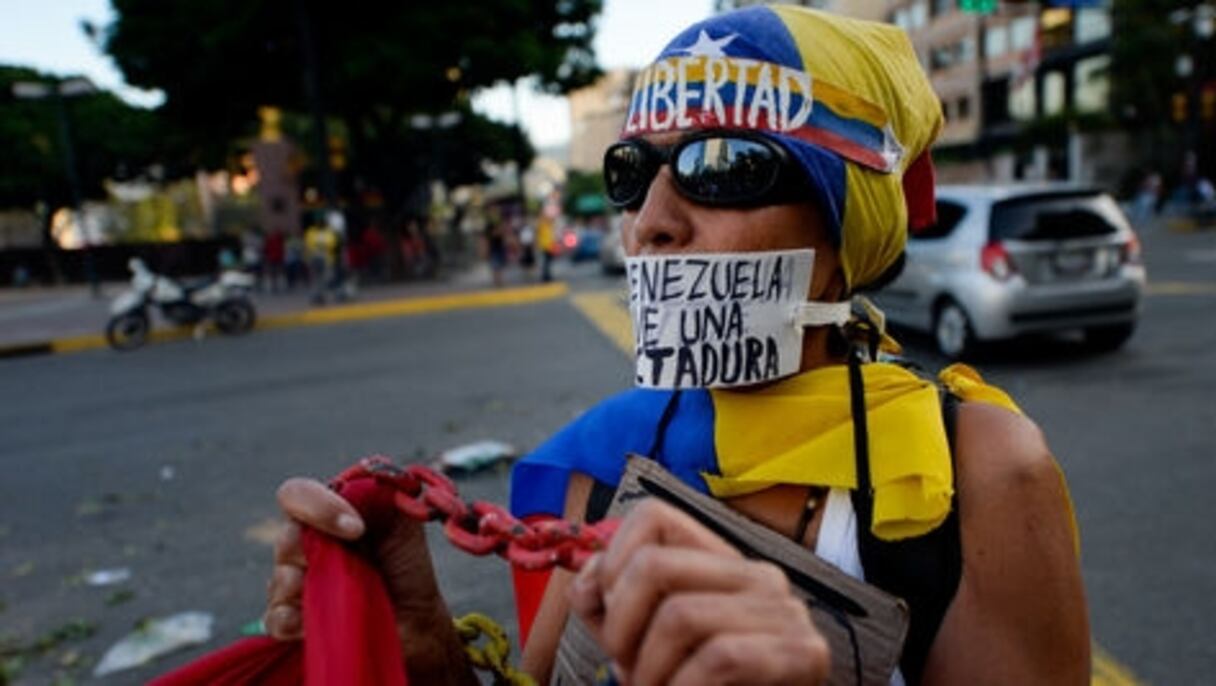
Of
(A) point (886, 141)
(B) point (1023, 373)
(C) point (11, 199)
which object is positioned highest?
(C) point (11, 199)

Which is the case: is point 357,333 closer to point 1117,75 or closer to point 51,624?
point 51,624

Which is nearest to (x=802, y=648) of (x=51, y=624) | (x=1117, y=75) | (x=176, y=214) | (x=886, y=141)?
(x=886, y=141)

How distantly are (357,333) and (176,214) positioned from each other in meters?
50.6

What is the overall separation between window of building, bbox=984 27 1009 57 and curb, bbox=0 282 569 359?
4041 cm

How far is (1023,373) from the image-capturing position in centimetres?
712

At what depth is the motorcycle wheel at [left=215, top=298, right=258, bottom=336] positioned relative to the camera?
13.2 m

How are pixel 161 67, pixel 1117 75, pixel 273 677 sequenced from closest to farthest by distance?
pixel 273 677 → pixel 161 67 → pixel 1117 75

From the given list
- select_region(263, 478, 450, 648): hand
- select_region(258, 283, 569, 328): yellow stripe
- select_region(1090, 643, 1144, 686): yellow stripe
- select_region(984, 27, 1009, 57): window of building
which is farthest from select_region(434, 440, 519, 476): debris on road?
select_region(984, 27, 1009, 57): window of building

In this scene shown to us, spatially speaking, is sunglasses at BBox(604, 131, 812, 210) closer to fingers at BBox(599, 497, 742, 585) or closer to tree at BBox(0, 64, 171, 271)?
fingers at BBox(599, 497, 742, 585)

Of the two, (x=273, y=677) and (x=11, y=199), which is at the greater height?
(x=11, y=199)

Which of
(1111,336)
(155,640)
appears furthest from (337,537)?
(1111,336)

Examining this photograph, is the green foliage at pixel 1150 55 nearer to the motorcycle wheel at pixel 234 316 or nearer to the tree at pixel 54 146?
the motorcycle wheel at pixel 234 316

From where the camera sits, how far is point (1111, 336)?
26.1 ft

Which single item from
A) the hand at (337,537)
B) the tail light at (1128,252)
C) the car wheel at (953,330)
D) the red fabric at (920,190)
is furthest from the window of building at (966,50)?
the hand at (337,537)
